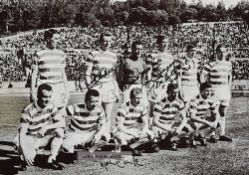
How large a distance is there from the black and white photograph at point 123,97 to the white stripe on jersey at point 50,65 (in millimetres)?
14

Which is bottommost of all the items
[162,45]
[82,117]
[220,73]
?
[82,117]

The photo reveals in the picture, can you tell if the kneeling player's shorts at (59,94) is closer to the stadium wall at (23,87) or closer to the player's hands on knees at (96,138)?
the player's hands on knees at (96,138)

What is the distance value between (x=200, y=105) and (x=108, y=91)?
188 centimetres

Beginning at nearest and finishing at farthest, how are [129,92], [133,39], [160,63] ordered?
[129,92] < [160,63] < [133,39]

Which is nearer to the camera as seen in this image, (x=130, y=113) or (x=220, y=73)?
(x=130, y=113)

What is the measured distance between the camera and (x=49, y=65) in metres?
6.71

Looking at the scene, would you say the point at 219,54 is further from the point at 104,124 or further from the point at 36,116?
the point at 36,116

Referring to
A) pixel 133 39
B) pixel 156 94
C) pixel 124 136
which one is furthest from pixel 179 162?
pixel 133 39

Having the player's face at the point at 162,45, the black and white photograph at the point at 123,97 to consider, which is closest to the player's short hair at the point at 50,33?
the black and white photograph at the point at 123,97

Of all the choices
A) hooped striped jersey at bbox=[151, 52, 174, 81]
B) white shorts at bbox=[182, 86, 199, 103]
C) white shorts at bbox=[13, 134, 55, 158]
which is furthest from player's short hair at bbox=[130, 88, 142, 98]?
white shorts at bbox=[13, 134, 55, 158]

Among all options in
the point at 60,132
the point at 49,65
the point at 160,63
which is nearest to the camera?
the point at 60,132

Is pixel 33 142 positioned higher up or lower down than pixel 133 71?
lower down

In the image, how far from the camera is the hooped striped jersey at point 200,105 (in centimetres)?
833

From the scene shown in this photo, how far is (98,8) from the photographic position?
30.6 ft
